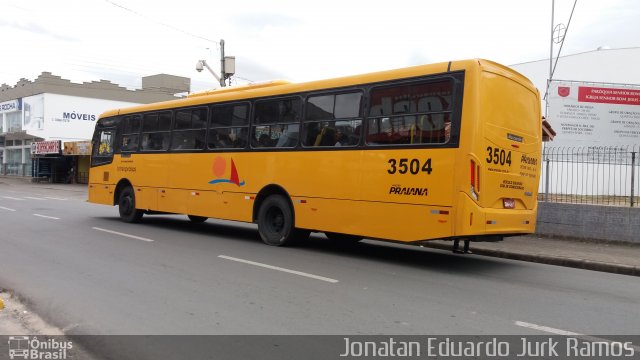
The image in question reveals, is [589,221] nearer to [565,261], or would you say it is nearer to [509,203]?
[565,261]

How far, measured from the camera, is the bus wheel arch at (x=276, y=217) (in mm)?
10109

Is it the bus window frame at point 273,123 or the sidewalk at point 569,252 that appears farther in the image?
the bus window frame at point 273,123

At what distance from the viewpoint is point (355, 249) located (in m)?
10.4

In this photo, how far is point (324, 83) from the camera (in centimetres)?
962

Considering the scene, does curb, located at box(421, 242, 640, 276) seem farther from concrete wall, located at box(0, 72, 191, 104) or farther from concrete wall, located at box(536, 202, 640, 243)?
concrete wall, located at box(0, 72, 191, 104)

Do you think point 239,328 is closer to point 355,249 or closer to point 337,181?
point 337,181

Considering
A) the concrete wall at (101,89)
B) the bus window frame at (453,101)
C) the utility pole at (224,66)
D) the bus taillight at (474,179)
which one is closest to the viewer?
the bus taillight at (474,179)

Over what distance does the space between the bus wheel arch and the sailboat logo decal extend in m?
0.71

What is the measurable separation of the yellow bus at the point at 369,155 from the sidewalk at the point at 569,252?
137 centimetres

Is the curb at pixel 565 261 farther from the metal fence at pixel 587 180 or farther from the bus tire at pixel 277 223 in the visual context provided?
the metal fence at pixel 587 180

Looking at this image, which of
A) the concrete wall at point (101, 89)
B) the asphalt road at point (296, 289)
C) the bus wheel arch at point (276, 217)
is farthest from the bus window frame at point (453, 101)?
the concrete wall at point (101, 89)

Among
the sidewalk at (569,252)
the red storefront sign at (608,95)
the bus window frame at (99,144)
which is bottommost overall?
the sidewalk at (569,252)

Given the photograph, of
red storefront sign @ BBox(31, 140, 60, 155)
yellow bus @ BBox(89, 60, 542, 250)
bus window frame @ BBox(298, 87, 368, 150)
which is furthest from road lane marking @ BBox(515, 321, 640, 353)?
red storefront sign @ BBox(31, 140, 60, 155)

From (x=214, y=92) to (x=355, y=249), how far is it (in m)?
5.20
